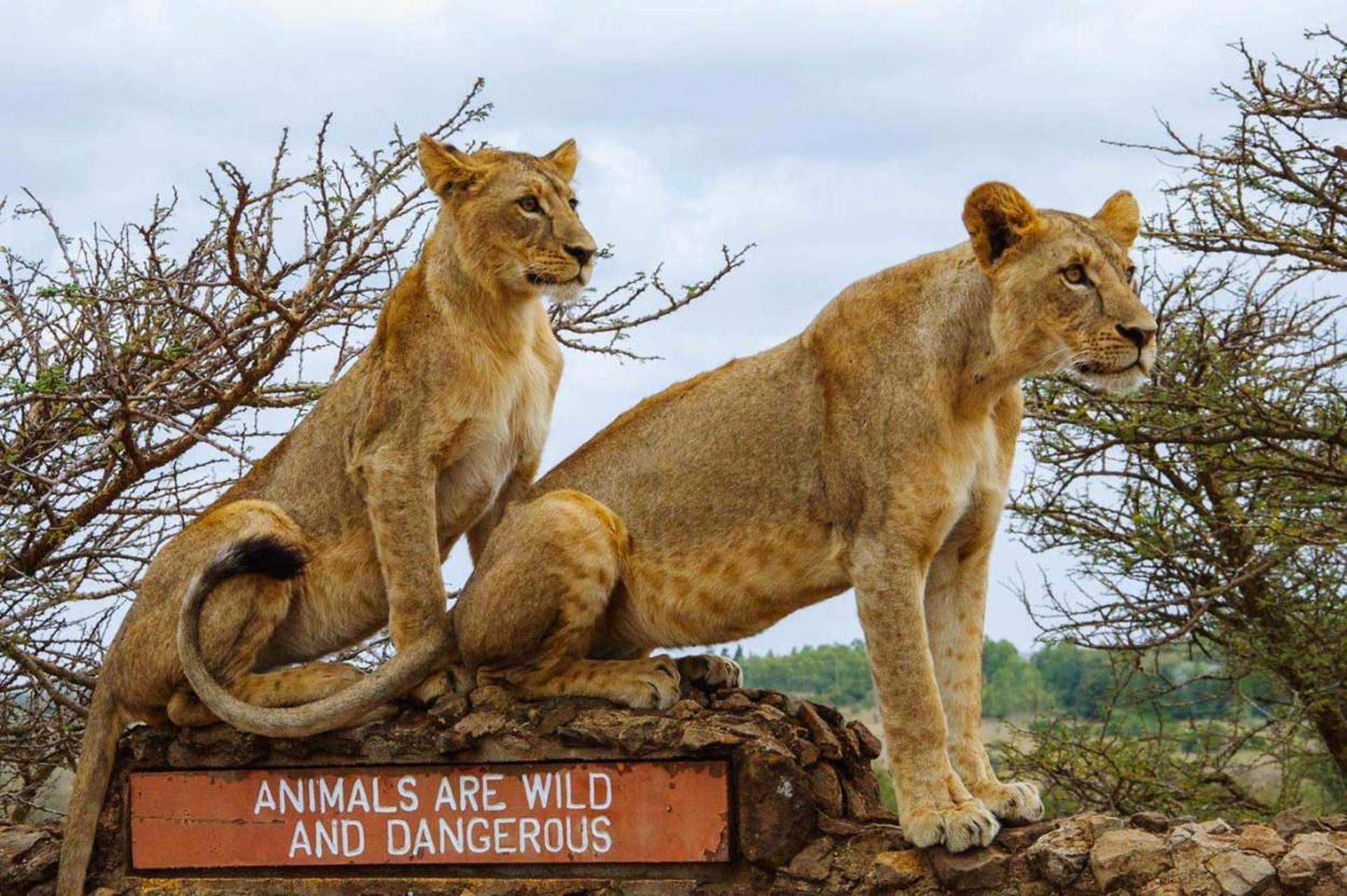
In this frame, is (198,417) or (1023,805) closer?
(1023,805)

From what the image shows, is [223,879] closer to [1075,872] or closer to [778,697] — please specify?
[778,697]

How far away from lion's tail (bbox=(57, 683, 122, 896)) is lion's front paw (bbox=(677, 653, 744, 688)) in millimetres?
2167

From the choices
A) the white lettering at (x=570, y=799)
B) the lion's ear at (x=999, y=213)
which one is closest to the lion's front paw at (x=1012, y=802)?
the white lettering at (x=570, y=799)

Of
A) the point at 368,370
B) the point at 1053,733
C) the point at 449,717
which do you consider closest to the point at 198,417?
the point at 368,370

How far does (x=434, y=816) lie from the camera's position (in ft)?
20.6

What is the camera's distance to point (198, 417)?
9578 mm

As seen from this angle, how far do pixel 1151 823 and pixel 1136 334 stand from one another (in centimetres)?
161

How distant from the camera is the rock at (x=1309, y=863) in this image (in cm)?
530

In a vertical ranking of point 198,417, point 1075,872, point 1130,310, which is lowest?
point 1075,872

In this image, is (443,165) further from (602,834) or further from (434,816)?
(602,834)

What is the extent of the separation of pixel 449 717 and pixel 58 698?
9.94 ft

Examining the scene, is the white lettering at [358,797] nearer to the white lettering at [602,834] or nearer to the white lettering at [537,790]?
the white lettering at [537,790]

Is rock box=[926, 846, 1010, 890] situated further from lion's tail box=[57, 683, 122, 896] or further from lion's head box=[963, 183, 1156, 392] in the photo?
lion's tail box=[57, 683, 122, 896]

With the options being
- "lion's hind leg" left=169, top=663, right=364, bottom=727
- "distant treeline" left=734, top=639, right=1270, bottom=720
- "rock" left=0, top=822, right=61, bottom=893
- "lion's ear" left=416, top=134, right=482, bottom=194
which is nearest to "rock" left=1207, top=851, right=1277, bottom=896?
"lion's hind leg" left=169, top=663, right=364, bottom=727
